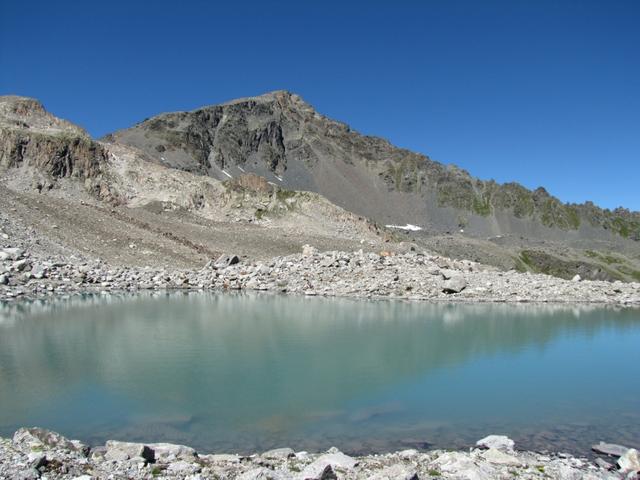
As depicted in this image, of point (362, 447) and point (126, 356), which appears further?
point (126, 356)

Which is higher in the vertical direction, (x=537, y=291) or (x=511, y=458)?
(x=537, y=291)

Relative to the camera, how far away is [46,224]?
43000mm

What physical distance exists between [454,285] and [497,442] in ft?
79.2

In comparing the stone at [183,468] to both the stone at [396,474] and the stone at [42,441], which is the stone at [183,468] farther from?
the stone at [396,474]

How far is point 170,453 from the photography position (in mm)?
8133

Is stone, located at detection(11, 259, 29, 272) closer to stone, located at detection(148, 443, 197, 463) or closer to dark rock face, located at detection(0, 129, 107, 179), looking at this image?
stone, located at detection(148, 443, 197, 463)

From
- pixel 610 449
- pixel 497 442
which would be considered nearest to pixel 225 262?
pixel 497 442

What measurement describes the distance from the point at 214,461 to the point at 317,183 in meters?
191

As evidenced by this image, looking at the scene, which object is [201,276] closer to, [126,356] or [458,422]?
[126,356]

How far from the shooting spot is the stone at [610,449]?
9.56 meters

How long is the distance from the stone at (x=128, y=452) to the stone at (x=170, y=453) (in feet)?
0.49

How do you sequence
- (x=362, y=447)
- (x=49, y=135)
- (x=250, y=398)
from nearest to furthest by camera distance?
(x=362, y=447) → (x=250, y=398) → (x=49, y=135)

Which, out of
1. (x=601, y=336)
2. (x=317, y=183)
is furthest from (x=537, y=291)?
(x=317, y=183)

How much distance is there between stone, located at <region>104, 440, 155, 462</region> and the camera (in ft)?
25.3
